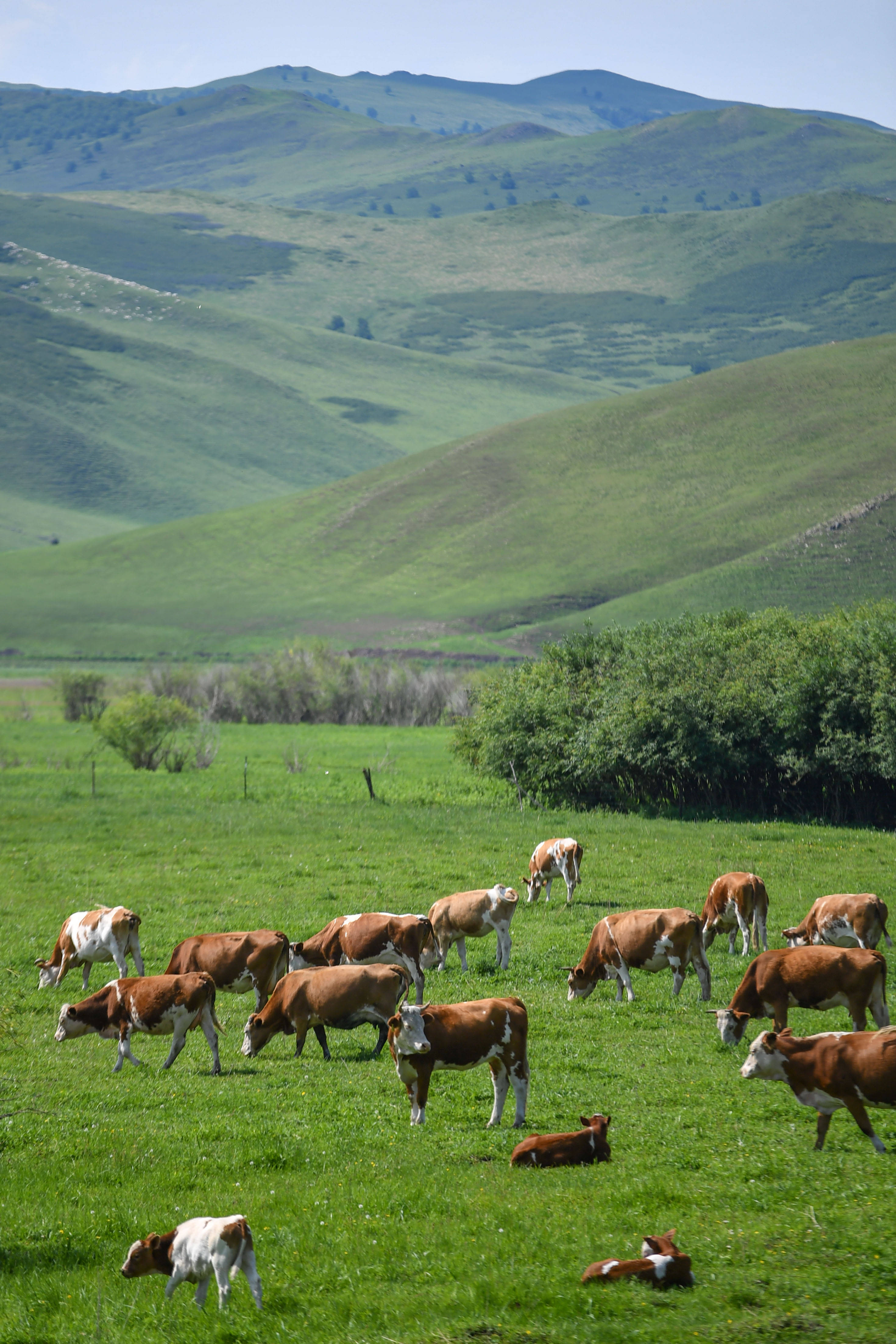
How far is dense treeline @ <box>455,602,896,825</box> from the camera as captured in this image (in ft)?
132

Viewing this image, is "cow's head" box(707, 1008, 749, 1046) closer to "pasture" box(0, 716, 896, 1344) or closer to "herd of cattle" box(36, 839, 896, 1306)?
"herd of cattle" box(36, 839, 896, 1306)

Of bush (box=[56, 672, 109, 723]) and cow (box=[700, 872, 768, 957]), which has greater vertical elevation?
cow (box=[700, 872, 768, 957])

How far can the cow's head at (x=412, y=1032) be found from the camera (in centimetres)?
1245

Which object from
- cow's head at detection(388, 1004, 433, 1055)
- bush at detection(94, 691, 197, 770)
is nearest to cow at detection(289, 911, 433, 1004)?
cow's head at detection(388, 1004, 433, 1055)

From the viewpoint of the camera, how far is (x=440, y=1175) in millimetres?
11523

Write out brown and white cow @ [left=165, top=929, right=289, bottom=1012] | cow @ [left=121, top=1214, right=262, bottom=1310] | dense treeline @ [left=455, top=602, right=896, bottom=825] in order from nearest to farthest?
1. cow @ [left=121, top=1214, right=262, bottom=1310]
2. brown and white cow @ [left=165, top=929, right=289, bottom=1012]
3. dense treeline @ [left=455, top=602, right=896, bottom=825]

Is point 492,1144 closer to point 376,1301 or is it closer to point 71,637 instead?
point 376,1301

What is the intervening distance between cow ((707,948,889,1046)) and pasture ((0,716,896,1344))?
2.47ft

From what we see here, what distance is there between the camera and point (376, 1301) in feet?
30.2

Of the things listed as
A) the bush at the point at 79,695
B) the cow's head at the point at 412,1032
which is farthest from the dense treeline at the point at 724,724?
the bush at the point at 79,695

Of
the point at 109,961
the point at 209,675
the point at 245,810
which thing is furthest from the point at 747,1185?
the point at 209,675

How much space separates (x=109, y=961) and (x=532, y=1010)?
7.76m

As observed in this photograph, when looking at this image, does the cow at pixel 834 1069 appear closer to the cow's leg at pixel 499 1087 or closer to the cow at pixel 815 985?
the cow's leg at pixel 499 1087

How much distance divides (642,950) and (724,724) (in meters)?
24.4
